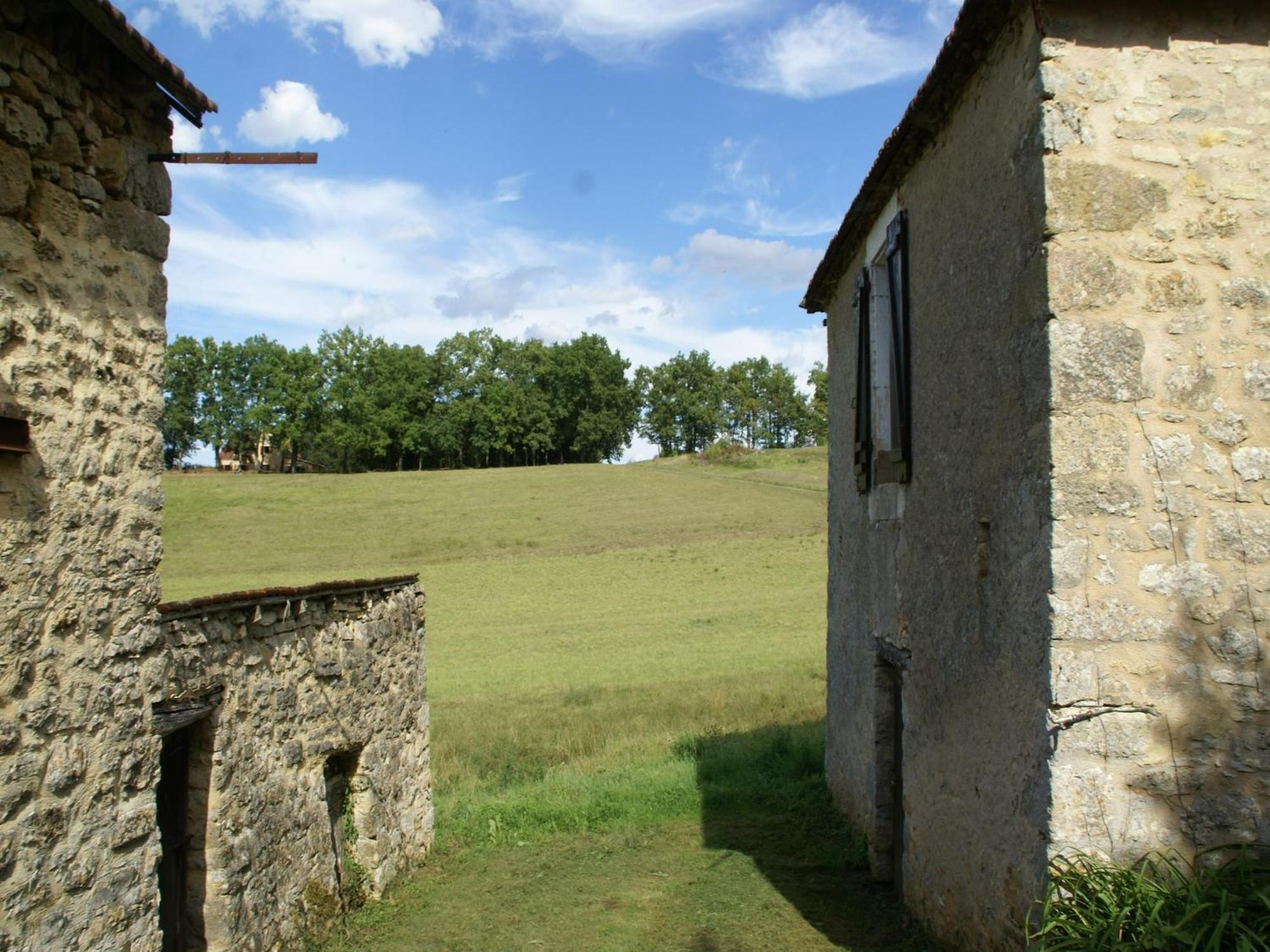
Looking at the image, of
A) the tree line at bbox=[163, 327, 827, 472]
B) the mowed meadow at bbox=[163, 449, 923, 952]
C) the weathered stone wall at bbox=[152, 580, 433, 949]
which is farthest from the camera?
the tree line at bbox=[163, 327, 827, 472]

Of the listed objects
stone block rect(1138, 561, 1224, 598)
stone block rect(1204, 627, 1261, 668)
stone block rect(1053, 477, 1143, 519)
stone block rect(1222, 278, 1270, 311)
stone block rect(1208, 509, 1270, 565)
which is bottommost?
stone block rect(1204, 627, 1261, 668)

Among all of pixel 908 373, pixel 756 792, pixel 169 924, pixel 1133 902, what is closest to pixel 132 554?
pixel 169 924

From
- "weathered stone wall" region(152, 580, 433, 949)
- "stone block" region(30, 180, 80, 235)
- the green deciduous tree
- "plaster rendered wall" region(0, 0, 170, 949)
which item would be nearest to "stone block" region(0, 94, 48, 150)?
"plaster rendered wall" region(0, 0, 170, 949)

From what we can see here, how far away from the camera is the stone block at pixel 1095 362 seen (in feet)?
14.9

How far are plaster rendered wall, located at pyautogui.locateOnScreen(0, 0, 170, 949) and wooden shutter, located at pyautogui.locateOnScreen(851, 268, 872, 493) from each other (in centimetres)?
595

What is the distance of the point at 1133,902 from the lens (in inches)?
162

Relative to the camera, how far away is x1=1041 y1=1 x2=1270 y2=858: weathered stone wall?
4426mm

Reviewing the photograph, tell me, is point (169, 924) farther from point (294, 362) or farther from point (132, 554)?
point (294, 362)

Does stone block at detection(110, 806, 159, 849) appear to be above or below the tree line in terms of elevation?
below

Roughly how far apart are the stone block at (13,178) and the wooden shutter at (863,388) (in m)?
6.51

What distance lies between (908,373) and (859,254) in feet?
7.75

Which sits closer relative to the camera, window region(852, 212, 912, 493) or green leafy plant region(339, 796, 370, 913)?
window region(852, 212, 912, 493)

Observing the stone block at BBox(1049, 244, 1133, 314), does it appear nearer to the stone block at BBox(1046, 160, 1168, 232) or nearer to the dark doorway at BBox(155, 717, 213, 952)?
the stone block at BBox(1046, 160, 1168, 232)

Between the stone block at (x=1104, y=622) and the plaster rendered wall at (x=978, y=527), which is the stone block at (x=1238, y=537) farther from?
the plaster rendered wall at (x=978, y=527)
